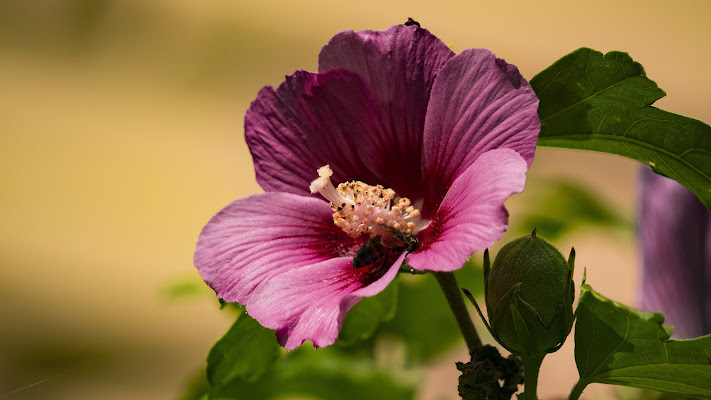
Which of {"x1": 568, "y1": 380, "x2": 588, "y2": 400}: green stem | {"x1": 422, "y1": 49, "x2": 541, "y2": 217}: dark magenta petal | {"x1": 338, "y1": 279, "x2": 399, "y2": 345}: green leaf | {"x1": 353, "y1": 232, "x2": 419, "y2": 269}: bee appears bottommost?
{"x1": 338, "y1": 279, "x2": 399, "y2": 345}: green leaf

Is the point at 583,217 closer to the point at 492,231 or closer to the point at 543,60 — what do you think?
the point at 492,231

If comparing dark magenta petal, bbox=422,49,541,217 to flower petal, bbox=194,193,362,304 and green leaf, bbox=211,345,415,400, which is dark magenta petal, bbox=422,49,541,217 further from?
green leaf, bbox=211,345,415,400

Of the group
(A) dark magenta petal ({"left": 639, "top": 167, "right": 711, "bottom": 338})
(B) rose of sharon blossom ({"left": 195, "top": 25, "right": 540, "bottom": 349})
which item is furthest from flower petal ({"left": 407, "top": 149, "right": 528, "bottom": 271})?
(A) dark magenta petal ({"left": 639, "top": 167, "right": 711, "bottom": 338})

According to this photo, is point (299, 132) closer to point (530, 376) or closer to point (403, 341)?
point (530, 376)

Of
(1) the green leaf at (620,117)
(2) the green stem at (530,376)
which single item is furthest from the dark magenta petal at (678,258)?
(2) the green stem at (530,376)

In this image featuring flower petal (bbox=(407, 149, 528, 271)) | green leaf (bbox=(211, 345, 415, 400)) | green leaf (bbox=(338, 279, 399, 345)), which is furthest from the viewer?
green leaf (bbox=(211, 345, 415, 400))

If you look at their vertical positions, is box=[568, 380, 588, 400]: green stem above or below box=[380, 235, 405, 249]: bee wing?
below

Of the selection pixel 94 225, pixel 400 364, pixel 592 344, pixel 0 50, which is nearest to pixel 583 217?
pixel 400 364
